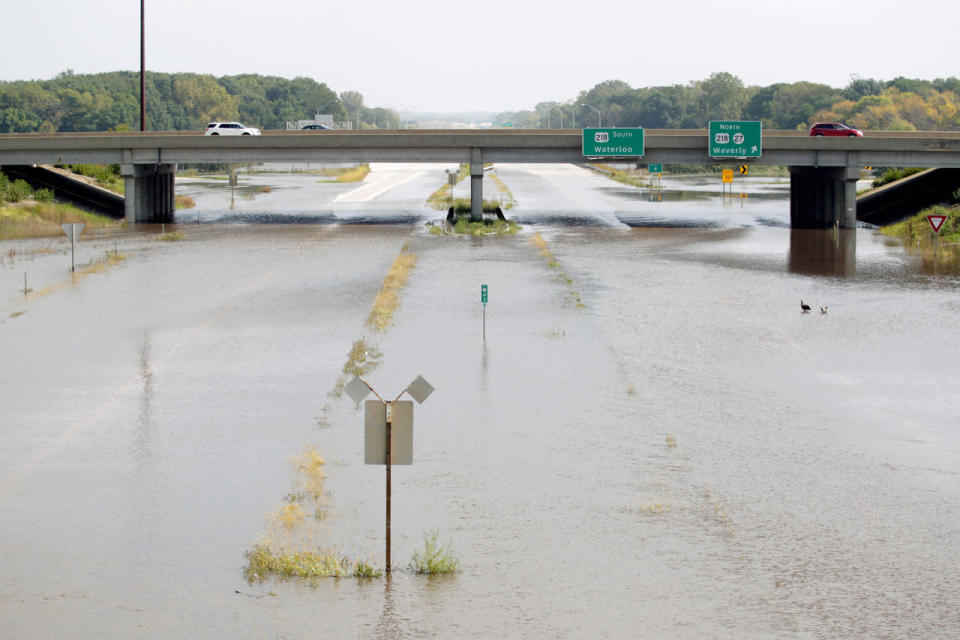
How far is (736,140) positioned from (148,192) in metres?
38.8

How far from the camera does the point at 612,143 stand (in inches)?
2928

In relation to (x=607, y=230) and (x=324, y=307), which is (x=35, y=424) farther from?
(x=607, y=230)

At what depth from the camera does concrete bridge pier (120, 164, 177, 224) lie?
3044 inches

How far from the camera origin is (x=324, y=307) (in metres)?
43.6

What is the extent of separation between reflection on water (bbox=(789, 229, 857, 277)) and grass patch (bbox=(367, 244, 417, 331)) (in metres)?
18.0

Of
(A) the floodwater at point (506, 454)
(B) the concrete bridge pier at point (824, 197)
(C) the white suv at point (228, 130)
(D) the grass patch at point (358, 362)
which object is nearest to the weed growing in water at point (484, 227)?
(B) the concrete bridge pier at point (824, 197)

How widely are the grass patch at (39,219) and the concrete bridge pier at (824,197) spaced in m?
45.4

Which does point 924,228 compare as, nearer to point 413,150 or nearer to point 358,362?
point 413,150

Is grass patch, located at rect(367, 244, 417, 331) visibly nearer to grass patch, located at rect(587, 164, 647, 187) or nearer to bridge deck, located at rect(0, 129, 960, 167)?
bridge deck, located at rect(0, 129, 960, 167)

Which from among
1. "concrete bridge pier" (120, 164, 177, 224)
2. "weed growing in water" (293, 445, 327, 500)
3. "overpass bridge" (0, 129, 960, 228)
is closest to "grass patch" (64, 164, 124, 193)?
"concrete bridge pier" (120, 164, 177, 224)

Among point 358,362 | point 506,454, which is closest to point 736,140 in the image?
point 358,362

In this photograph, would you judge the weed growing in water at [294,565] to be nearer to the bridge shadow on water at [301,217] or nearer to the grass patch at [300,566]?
the grass patch at [300,566]

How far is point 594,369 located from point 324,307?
14.0m

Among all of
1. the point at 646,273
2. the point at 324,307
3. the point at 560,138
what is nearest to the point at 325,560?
the point at 324,307
